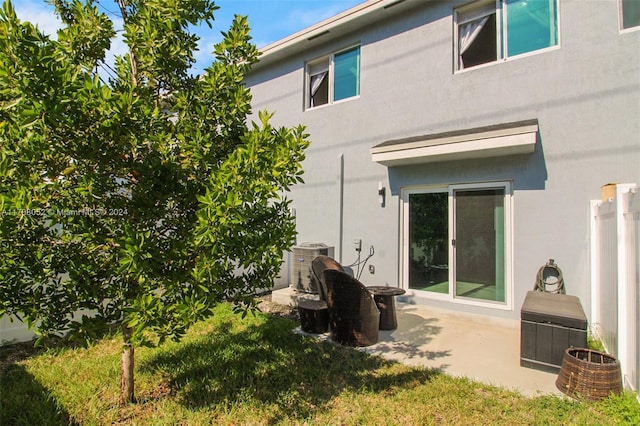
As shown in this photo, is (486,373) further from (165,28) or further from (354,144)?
(354,144)

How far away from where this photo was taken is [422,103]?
7.47 m

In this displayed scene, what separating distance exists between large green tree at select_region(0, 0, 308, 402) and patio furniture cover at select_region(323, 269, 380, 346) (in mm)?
1556

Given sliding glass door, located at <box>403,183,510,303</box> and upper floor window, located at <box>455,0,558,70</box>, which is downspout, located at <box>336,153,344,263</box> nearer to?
sliding glass door, located at <box>403,183,510,303</box>

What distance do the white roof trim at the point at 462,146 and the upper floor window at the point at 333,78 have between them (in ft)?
7.62

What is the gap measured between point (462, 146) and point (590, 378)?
3.82 m

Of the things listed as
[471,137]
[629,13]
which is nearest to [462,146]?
[471,137]

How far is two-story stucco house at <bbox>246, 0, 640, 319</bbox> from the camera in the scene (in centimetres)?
562

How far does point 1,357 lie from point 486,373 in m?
6.39

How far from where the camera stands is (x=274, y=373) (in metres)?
4.24

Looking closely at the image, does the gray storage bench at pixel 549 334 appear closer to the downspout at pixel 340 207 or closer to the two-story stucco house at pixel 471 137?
the two-story stucco house at pixel 471 137

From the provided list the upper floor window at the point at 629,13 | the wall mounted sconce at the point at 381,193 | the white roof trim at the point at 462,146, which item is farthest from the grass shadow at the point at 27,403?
the upper floor window at the point at 629,13

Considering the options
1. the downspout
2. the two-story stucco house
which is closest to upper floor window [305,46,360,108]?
the two-story stucco house

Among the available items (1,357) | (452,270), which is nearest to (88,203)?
(1,357)

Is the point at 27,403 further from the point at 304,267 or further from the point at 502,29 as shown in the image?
the point at 502,29
